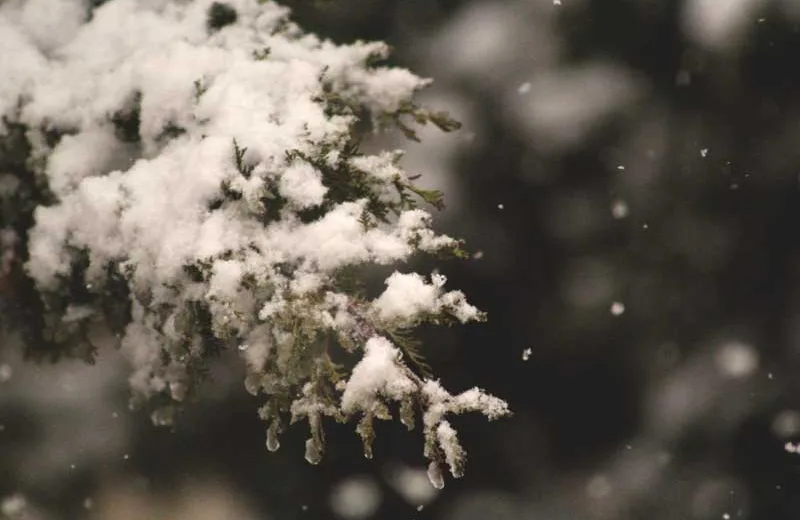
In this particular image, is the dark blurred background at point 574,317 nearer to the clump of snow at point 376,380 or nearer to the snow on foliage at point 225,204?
the snow on foliage at point 225,204

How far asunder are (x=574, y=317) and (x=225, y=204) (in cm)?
264

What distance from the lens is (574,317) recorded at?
159 inches

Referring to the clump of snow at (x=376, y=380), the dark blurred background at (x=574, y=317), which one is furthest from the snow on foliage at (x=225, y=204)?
the dark blurred background at (x=574, y=317)

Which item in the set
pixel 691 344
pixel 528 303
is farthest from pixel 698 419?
pixel 528 303

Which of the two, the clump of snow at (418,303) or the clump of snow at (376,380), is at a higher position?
the clump of snow at (418,303)

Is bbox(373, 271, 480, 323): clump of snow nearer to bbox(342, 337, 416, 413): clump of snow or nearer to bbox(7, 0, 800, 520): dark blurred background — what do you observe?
bbox(342, 337, 416, 413): clump of snow

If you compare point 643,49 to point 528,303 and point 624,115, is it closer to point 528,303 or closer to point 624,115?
point 624,115

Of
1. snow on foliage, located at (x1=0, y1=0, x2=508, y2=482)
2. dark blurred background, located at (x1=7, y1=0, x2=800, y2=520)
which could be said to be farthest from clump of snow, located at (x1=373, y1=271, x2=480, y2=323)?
dark blurred background, located at (x1=7, y1=0, x2=800, y2=520)

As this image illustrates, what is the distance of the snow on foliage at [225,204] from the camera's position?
178 centimetres

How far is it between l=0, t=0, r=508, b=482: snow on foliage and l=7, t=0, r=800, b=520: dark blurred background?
61.1 inches

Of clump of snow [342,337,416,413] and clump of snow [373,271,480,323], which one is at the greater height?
clump of snow [373,271,480,323]

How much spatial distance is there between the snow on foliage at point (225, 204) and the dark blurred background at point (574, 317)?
1.55 meters

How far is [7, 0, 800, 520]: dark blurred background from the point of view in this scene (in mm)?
3889

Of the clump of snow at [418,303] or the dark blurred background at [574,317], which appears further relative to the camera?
the dark blurred background at [574,317]
